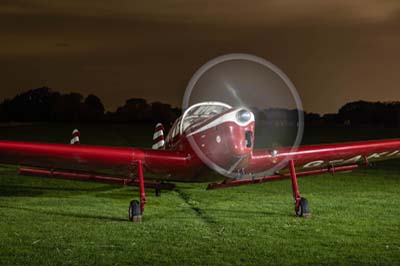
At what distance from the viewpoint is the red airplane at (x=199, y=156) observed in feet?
33.2

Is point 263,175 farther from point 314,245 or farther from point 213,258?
point 213,258

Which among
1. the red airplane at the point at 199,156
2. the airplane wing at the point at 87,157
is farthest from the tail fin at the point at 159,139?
the airplane wing at the point at 87,157

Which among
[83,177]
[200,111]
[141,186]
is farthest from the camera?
[83,177]

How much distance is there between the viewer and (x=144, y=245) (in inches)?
309

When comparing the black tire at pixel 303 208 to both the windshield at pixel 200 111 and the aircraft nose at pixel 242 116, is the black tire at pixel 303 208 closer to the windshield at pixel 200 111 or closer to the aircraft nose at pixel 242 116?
the aircraft nose at pixel 242 116

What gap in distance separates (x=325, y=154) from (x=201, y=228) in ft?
11.4

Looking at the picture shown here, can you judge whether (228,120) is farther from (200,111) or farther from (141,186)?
(141,186)

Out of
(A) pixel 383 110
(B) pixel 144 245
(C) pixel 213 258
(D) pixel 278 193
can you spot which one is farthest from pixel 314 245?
(A) pixel 383 110

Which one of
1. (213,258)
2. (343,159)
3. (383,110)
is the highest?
(383,110)

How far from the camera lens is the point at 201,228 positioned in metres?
9.23

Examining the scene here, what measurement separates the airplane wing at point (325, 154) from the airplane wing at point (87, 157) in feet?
4.70

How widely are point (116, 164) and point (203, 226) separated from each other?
89.9 inches

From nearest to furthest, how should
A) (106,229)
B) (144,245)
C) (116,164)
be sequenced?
(144,245) → (106,229) → (116,164)

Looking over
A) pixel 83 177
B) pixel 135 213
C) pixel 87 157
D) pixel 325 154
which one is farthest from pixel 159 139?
pixel 135 213
